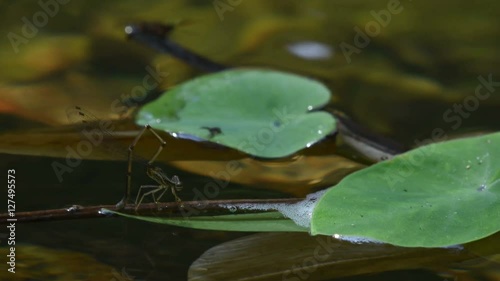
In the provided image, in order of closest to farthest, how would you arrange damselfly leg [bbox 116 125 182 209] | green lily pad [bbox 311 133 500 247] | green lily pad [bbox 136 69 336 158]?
green lily pad [bbox 311 133 500 247]
damselfly leg [bbox 116 125 182 209]
green lily pad [bbox 136 69 336 158]

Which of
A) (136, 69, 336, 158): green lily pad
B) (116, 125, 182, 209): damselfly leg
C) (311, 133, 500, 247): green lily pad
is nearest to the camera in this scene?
(311, 133, 500, 247): green lily pad

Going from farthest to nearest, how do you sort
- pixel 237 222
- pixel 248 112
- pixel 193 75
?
pixel 193 75 < pixel 248 112 < pixel 237 222

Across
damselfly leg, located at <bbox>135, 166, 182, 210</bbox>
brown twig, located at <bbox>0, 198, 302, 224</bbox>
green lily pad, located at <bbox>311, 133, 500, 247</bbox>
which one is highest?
damselfly leg, located at <bbox>135, 166, 182, 210</bbox>

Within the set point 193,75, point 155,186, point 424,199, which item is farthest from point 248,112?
point 424,199

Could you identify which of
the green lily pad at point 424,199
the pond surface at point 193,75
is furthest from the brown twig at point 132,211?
the green lily pad at point 424,199

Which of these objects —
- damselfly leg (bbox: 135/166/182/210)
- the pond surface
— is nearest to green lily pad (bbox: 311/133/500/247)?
the pond surface

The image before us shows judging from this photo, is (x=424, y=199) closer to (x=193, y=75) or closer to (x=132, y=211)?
(x=132, y=211)

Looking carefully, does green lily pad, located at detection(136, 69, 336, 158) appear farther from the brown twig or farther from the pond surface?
the brown twig
